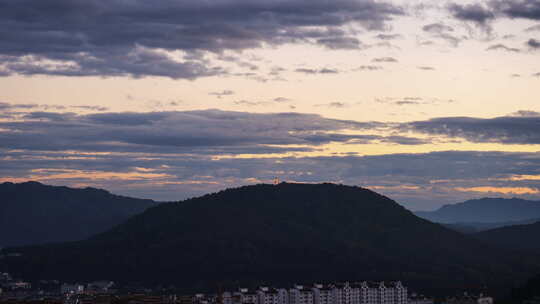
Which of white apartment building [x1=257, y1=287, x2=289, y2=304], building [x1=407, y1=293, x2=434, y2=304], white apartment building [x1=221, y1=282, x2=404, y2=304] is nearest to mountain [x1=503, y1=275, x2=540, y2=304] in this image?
building [x1=407, y1=293, x2=434, y2=304]

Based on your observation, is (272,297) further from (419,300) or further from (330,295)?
(419,300)

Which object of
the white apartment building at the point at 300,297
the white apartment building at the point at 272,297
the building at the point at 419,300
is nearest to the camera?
the white apartment building at the point at 272,297

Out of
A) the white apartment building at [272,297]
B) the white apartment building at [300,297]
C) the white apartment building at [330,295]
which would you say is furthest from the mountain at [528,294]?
the white apartment building at [272,297]

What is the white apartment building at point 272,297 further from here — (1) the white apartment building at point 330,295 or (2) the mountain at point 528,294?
(2) the mountain at point 528,294

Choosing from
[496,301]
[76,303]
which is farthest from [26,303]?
[496,301]

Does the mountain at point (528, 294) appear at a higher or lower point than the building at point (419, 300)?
higher

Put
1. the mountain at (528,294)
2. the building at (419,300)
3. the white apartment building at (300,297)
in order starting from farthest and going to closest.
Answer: the building at (419,300)
the white apartment building at (300,297)
the mountain at (528,294)

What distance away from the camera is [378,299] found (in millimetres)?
159500

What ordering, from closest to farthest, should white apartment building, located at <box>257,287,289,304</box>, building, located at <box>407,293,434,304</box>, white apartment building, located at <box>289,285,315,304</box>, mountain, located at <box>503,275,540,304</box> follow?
1. mountain, located at <box>503,275,540,304</box>
2. white apartment building, located at <box>257,287,289,304</box>
3. white apartment building, located at <box>289,285,315,304</box>
4. building, located at <box>407,293,434,304</box>

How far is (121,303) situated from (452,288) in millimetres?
73531

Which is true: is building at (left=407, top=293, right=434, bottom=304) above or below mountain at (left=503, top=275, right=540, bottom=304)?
below

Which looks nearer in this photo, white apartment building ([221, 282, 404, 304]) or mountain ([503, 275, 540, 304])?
mountain ([503, 275, 540, 304])

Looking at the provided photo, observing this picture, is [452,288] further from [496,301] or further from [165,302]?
[165,302]

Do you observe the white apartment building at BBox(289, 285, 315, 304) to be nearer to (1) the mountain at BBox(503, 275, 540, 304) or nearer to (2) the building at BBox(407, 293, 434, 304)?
(2) the building at BBox(407, 293, 434, 304)
